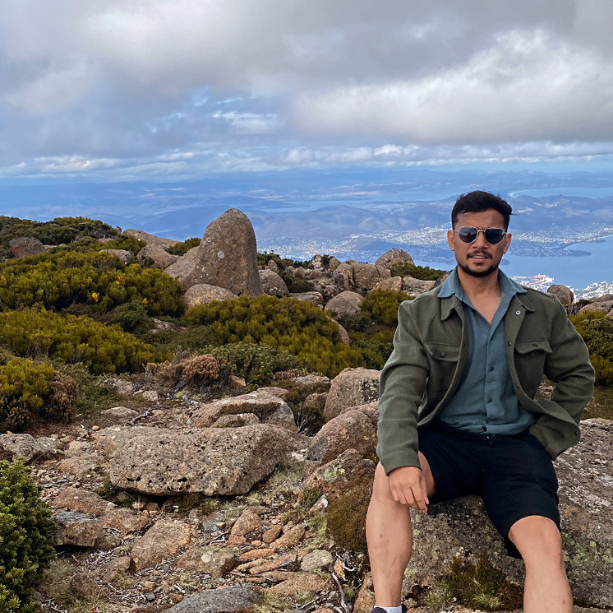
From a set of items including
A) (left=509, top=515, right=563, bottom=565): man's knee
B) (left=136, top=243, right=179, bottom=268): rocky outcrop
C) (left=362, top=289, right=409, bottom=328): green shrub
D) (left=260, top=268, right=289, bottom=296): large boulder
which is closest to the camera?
(left=509, top=515, right=563, bottom=565): man's knee

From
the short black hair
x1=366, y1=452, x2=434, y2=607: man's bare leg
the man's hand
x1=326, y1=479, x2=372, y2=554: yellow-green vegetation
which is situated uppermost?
the short black hair

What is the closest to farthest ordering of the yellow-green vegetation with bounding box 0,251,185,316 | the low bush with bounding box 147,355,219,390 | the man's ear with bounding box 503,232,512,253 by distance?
1. the man's ear with bounding box 503,232,512,253
2. the low bush with bounding box 147,355,219,390
3. the yellow-green vegetation with bounding box 0,251,185,316

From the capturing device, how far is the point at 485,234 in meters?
3.40

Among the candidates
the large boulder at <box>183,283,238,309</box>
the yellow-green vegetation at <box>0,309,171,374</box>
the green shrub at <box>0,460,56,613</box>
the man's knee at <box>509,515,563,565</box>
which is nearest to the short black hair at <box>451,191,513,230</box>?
the man's knee at <box>509,515,563,565</box>

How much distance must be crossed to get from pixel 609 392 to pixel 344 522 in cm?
910

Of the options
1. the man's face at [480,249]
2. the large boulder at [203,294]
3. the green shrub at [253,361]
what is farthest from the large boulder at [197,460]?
the large boulder at [203,294]

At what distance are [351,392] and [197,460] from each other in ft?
9.43

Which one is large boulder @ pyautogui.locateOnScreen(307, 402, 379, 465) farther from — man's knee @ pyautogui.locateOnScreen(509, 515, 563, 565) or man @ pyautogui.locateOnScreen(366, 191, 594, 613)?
man's knee @ pyautogui.locateOnScreen(509, 515, 563, 565)

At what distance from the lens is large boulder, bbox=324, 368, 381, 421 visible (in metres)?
7.43

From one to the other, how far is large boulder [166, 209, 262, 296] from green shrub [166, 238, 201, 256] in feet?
20.5

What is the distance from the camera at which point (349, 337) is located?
607 inches

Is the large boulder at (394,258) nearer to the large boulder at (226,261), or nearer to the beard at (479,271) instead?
the large boulder at (226,261)

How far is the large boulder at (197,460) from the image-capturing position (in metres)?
5.07

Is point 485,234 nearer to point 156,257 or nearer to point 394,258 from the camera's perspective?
point 156,257
